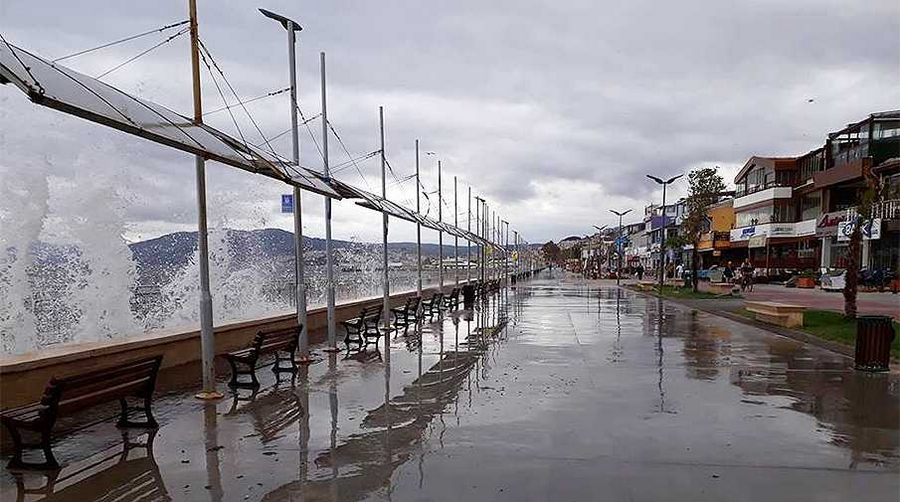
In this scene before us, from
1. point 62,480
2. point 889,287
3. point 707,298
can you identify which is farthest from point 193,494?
point 889,287

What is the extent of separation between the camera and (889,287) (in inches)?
1394

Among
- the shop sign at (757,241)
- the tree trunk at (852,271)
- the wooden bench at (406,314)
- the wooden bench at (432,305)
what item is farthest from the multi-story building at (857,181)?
the wooden bench at (406,314)

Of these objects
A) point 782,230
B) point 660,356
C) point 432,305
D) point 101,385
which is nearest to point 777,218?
point 782,230

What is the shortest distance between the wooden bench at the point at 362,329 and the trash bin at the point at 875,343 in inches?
376

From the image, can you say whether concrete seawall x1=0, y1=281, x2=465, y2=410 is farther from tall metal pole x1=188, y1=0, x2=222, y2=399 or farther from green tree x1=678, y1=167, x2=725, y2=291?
green tree x1=678, y1=167, x2=725, y2=291

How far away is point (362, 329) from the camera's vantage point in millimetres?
15156

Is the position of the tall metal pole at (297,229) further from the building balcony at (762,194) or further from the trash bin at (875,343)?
the building balcony at (762,194)

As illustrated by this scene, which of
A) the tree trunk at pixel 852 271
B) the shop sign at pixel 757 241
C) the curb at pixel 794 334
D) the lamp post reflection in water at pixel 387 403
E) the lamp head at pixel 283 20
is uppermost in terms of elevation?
the lamp head at pixel 283 20

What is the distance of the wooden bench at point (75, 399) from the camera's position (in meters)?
5.66

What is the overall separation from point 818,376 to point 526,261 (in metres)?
114

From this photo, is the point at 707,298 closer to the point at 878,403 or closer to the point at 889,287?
the point at 889,287

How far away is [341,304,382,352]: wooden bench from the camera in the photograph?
14.0 metres

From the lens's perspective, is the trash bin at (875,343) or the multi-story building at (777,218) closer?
the trash bin at (875,343)

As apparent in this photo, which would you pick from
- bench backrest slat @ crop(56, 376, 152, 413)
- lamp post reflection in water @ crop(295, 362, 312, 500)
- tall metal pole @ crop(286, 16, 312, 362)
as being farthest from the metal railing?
bench backrest slat @ crop(56, 376, 152, 413)
